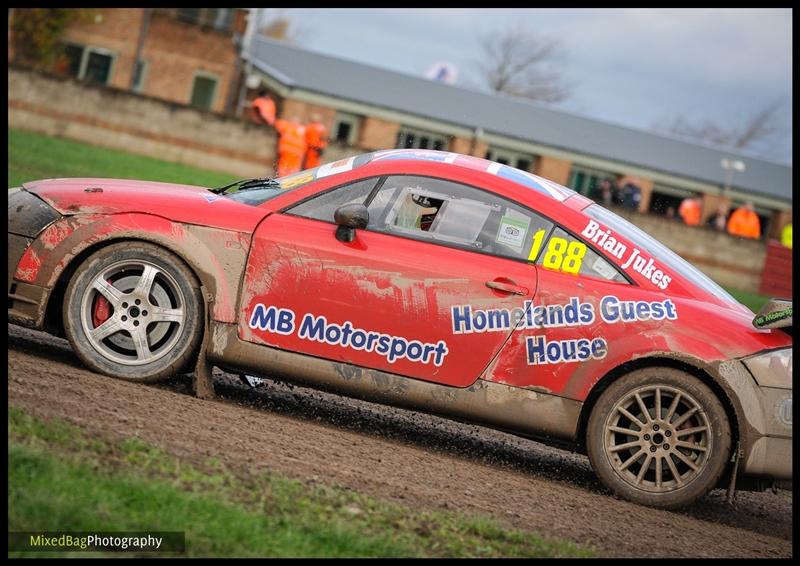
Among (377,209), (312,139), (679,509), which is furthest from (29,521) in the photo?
(312,139)

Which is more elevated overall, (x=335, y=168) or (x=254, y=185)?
(x=335, y=168)

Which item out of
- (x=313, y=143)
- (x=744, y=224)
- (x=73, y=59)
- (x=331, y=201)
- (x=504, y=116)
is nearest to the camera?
(x=331, y=201)

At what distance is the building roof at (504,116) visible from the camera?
160ft

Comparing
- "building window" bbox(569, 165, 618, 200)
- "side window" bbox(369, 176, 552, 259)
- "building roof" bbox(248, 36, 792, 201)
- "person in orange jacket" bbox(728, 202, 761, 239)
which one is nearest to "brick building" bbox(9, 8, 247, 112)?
"building roof" bbox(248, 36, 792, 201)

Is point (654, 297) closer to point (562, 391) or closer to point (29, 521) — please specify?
point (562, 391)

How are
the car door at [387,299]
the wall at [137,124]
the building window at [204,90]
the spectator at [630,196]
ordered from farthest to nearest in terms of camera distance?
the building window at [204,90]
the spectator at [630,196]
the wall at [137,124]
the car door at [387,299]

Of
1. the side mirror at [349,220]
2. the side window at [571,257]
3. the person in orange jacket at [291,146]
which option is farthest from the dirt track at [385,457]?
the person in orange jacket at [291,146]

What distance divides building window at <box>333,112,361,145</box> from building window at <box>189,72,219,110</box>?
5.48 metres

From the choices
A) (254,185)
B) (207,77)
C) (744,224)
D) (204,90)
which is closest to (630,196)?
(744,224)

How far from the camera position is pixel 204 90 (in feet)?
160

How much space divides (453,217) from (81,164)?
15.7 metres

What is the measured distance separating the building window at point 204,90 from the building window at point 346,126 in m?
5.48

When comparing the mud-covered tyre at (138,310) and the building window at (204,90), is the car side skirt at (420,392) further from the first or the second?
the building window at (204,90)

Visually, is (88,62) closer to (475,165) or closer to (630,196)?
(630,196)
